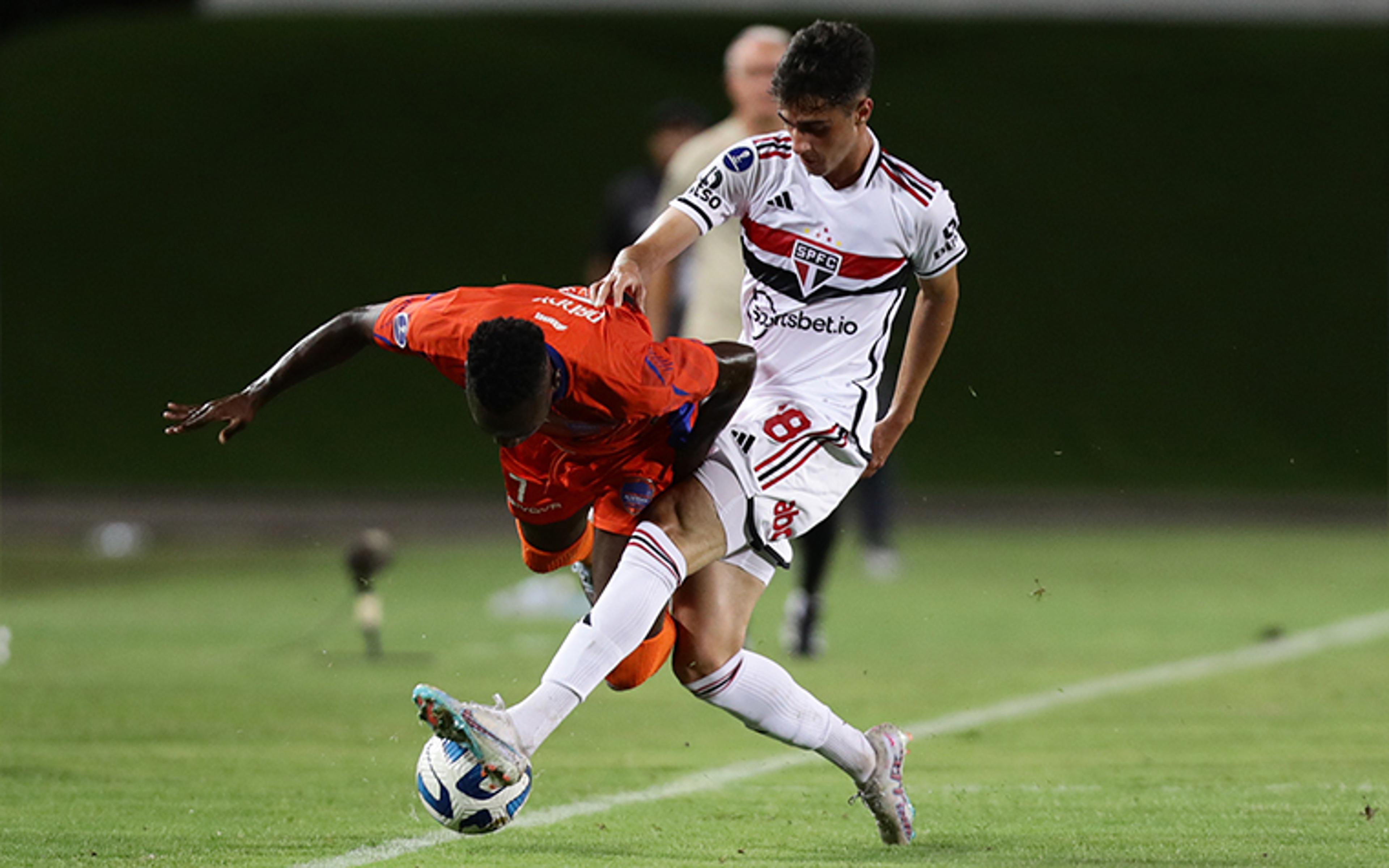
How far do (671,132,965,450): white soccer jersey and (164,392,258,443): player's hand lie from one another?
1.24 m

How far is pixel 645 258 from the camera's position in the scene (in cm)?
509

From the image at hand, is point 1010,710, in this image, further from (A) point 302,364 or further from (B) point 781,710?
(A) point 302,364

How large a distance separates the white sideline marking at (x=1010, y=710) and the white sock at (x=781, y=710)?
0.66 m

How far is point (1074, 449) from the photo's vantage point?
2581 cm

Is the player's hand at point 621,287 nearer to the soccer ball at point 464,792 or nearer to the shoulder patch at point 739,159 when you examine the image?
the shoulder patch at point 739,159

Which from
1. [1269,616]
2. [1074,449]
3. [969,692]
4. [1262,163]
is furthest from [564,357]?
[1262,163]

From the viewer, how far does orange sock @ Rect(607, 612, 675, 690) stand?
17.2ft

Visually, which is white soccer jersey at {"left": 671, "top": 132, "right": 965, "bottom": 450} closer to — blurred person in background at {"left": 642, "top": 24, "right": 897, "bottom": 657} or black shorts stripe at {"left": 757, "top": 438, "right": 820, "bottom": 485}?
black shorts stripe at {"left": 757, "top": 438, "right": 820, "bottom": 485}

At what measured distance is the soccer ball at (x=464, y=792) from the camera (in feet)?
14.7

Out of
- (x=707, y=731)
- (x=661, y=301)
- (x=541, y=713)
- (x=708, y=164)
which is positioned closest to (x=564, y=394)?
(x=541, y=713)

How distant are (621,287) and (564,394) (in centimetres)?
33

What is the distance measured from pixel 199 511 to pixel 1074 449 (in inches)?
453

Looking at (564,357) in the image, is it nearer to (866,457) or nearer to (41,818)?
(866,457)

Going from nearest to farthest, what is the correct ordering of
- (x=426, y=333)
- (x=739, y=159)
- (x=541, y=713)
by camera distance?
(x=541, y=713), (x=426, y=333), (x=739, y=159)
